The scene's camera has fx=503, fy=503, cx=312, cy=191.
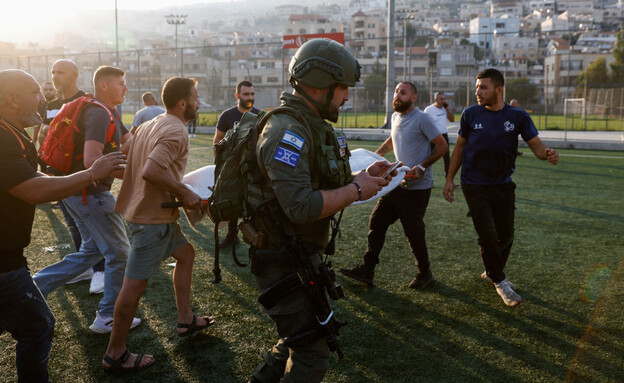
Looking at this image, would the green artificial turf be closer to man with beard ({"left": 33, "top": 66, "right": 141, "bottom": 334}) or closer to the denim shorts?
man with beard ({"left": 33, "top": 66, "right": 141, "bottom": 334})

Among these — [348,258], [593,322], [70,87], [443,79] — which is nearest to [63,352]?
[70,87]

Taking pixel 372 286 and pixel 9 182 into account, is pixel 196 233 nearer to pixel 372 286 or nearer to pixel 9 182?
pixel 372 286

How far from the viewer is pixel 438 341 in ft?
14.2

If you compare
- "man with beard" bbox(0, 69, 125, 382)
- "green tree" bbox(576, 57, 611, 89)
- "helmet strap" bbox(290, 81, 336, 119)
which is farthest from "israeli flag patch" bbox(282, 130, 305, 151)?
"green tree" bbox(576, 57, 611, 89)

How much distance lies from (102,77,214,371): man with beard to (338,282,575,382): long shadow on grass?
1.72 metres

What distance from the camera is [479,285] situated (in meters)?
5.66

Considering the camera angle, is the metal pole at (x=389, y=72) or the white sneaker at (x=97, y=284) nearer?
the white sneaker at (x=97, y=284)

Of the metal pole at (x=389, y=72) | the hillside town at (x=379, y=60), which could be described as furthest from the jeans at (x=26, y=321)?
the metal pole at (x=389, y=72)

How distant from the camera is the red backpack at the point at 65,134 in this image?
4176 millimetres

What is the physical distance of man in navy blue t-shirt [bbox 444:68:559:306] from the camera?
17.2 feet

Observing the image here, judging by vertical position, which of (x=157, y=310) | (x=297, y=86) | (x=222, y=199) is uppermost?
(x=297, y=86)

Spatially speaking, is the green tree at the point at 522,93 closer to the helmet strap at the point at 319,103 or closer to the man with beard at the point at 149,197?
the man with beard at the point at 149,197

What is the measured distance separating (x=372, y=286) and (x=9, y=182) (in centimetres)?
390

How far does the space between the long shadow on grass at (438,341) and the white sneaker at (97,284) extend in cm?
262
